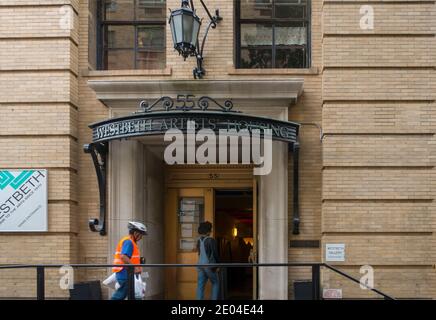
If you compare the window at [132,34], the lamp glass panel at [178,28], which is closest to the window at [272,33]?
the window at [132,34]

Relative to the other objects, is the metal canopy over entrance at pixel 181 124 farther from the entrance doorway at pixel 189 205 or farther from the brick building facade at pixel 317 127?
the entrance doorway at pixel 189 205

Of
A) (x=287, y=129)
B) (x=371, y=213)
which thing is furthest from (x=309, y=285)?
(x=287, y=129)

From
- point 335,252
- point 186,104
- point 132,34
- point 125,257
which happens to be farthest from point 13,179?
point 335,252

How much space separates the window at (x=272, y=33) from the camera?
11000mm

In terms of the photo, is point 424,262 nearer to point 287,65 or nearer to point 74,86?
point 287,65

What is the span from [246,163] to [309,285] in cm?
262

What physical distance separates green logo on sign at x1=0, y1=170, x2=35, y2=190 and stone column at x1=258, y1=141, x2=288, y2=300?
394cm

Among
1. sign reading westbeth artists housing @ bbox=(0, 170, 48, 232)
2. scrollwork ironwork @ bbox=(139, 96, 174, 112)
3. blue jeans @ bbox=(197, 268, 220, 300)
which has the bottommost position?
→ blue jeans @ bbox=(197, 268, 220, 300)

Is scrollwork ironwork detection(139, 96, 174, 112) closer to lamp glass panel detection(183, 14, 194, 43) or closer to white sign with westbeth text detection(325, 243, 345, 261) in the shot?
lamp glass panel detection(183, 14, 194, 43)

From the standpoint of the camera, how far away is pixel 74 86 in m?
10.5

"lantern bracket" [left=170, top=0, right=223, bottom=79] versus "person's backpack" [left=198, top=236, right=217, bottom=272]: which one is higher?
"lantern bracket" [left=170, top=0, right=223, bottom=79]

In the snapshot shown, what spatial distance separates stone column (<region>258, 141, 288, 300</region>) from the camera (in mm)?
10172

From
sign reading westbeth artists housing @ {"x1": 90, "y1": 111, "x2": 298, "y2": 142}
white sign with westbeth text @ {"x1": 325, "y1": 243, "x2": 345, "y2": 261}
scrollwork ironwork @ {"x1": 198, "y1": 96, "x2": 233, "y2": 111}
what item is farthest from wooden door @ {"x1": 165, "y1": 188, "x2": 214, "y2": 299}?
sign reading westbeth artists housing @ {"x1": 90, "y1": 111, "x2": 298, "y2": 142}

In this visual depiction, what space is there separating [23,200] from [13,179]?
0.38 meters
